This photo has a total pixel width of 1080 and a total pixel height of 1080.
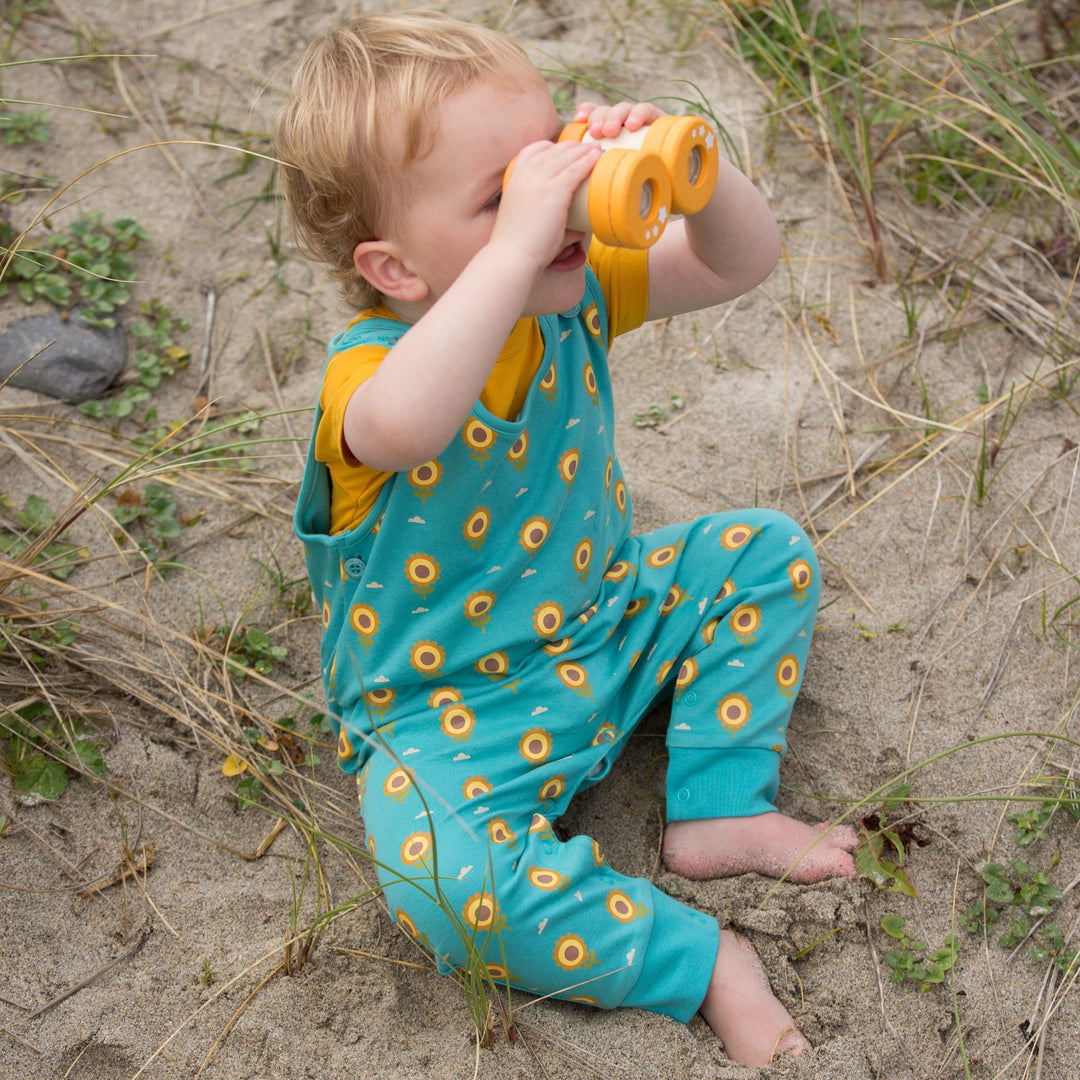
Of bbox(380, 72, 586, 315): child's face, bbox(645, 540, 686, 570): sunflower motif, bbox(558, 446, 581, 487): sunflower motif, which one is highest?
bbox(380, 72, 586, 315): child's face

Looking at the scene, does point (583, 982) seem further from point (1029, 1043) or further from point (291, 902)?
point (1029, 1043)

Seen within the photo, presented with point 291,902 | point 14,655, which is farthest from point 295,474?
point 291,902

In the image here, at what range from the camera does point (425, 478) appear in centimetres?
150

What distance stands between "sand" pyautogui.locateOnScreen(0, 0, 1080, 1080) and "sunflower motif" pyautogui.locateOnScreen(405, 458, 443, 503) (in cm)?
56

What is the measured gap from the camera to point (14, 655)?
1.77m

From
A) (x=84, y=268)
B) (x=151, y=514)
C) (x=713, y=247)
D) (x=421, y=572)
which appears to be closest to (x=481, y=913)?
(x=421, y=572)

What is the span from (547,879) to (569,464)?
0.58 m

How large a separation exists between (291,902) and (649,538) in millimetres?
796

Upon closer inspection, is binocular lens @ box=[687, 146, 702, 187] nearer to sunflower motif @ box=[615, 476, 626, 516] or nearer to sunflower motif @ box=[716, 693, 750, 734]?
sunflower motif @ box=[615, 476, 626, 516]

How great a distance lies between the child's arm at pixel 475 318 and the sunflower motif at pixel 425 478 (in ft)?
0.53

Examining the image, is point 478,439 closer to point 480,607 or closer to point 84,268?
point 480,607

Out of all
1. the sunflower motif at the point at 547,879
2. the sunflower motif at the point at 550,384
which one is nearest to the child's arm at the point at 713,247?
the sunflower motif at the point at 550,384

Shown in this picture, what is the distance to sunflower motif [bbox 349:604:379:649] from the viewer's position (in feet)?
5.19

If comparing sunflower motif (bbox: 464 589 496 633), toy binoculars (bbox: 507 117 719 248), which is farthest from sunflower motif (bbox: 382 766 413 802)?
toy binoculars (bbox: 507 117 719 248)
